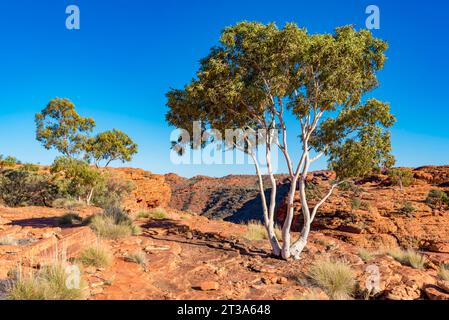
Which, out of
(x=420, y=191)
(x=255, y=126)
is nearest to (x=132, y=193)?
(x=255, y=126)

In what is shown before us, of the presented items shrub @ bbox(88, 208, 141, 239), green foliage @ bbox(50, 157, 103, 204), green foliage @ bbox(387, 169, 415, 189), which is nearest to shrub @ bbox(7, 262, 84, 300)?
shrub @ bbox(88, 208, 141, 239)

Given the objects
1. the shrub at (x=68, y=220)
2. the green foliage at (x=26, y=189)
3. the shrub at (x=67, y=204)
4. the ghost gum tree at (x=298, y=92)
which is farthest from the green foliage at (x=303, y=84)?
the green foliage at (x=26, y=189)

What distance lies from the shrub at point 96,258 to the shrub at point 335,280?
4.52m

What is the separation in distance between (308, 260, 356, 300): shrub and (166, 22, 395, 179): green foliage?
4.00 m

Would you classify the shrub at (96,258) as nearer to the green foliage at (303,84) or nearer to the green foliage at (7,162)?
the green foliage at (303,84)

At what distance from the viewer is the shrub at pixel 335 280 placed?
6877 mm

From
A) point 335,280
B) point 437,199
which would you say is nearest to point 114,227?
point 335,280

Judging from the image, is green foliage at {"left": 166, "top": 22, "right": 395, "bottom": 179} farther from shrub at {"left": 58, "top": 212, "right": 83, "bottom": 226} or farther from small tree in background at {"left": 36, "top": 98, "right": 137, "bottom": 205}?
small tree in background at {"left": 36, "top": 98, "right": 137, "bottom": 205}

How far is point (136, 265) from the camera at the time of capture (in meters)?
7.99

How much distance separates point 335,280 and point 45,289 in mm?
5387

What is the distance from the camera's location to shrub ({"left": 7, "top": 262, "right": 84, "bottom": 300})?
5.29 metres

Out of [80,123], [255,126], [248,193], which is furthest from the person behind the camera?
[248,193]
